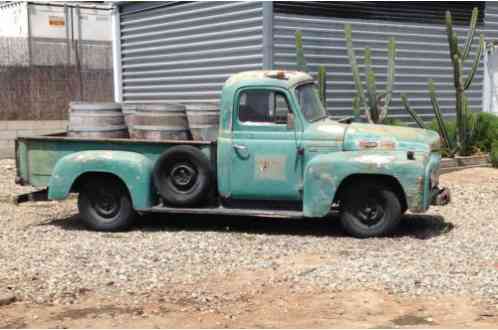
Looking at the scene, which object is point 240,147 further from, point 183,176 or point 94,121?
point 94,121

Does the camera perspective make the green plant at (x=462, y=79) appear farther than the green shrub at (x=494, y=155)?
No

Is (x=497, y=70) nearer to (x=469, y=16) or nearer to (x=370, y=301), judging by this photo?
(x=469, y=16)

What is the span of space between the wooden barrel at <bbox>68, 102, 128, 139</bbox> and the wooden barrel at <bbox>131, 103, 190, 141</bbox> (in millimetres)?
360

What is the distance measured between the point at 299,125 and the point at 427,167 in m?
1.46

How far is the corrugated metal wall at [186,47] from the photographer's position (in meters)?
12.4

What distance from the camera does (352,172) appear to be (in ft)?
24.4

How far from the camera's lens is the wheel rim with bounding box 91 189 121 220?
830 cm

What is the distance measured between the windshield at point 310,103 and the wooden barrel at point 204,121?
1030mm

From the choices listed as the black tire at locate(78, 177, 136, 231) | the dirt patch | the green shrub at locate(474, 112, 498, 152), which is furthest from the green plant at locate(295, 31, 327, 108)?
the dirt patch

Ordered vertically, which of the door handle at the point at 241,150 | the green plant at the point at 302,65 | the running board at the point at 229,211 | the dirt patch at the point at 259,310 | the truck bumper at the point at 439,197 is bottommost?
the dirt patch at the point at 259,310

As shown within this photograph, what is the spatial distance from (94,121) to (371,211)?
3455 mm

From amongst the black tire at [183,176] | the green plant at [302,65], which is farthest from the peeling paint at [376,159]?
the green plant at [302,65]

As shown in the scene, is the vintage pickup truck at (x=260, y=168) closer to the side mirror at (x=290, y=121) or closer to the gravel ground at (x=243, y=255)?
the side mirror at (x=290, y=121)

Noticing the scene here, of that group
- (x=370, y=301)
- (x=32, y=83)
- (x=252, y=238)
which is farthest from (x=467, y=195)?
(x=32, y=83)
